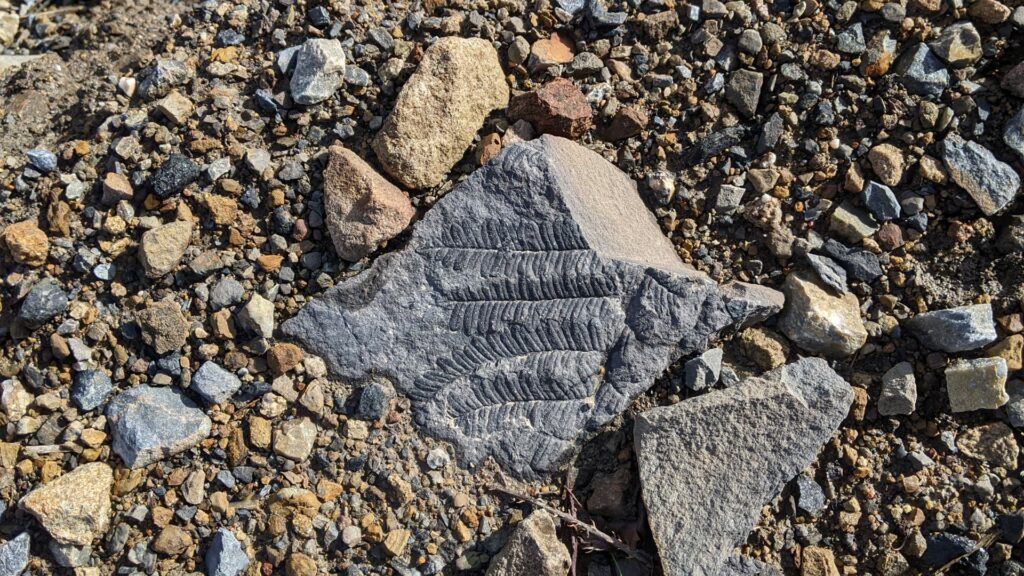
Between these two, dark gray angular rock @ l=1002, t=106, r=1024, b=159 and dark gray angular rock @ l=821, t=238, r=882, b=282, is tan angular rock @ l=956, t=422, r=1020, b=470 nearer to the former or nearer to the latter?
dark gray angular rock @ l=821, t=238, r=882, b=282

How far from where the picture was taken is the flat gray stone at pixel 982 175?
13.8ft

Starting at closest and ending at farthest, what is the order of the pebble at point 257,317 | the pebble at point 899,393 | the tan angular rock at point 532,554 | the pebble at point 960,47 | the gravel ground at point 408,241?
the tan angular rock at point 532,554 < the gravel ground at point 408,241 < the pebble at point 899,393 < the pebble at point 257,317 < the pebble at point 960,47

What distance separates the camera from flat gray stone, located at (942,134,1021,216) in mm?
4195

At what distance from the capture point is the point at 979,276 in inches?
164

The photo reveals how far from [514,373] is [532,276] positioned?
47 centimetres

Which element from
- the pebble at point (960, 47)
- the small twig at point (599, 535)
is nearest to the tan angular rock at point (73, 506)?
the small twig at point (599, 535)

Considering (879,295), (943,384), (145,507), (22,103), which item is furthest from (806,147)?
(22,103)

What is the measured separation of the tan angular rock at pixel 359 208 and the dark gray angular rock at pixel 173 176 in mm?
735

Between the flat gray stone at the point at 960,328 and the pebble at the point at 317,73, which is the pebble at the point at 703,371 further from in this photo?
the pebble at the point at 317,73

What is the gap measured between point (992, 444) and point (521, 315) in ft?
7.56

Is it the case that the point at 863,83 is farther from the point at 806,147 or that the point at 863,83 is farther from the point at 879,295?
the point at 879,295

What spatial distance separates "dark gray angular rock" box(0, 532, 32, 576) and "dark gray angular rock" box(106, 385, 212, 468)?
0.55 metres

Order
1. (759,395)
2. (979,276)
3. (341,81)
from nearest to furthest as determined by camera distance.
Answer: (759,395) < (979,276) < (341,81)

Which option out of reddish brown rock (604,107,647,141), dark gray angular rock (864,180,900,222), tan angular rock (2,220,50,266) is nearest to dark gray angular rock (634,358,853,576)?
dark gray angular rock (864,180,900,222)
